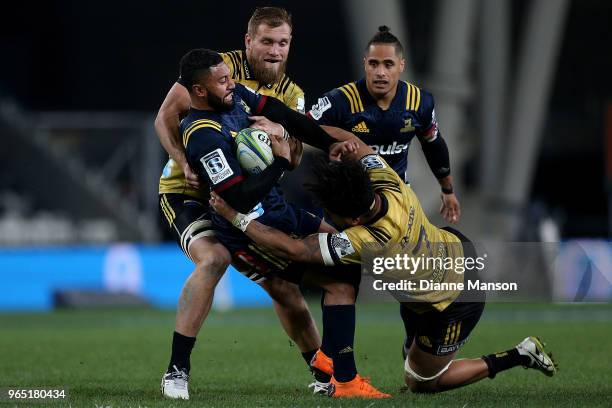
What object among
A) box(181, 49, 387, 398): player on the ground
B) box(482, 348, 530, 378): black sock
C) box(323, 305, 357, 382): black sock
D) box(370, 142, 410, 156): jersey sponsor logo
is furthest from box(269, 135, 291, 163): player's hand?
box(482, 348, 530, 378): black sock

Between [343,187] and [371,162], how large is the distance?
2.13ft

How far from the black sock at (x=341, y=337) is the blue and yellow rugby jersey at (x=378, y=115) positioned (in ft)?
5.76

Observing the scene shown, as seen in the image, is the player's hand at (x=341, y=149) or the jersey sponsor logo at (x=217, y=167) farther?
the player's hand at (x=341, y=149)

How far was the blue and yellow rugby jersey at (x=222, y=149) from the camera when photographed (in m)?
6.85

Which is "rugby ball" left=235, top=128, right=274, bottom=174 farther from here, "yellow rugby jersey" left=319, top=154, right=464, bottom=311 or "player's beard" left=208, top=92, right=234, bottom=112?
"yellow rugby jersey" left=319, top=154, right=464, bottom=311

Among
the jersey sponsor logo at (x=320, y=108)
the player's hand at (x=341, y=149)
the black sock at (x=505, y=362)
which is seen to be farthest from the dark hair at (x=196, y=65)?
the black sock at (x=505, y=362)

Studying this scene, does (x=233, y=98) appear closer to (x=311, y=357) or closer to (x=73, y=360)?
(x=311, y=357)

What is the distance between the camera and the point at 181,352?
6.97m

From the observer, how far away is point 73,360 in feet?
32.3

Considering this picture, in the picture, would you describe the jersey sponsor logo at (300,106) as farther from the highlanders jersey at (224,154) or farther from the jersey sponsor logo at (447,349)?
the jersey sponsor logo at (447,349)

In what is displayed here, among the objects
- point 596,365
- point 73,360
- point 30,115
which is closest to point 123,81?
point 30,115

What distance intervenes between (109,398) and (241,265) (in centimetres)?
125

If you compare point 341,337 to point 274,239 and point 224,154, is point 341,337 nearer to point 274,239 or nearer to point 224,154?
point 274,239

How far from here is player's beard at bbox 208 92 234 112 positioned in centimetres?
711
